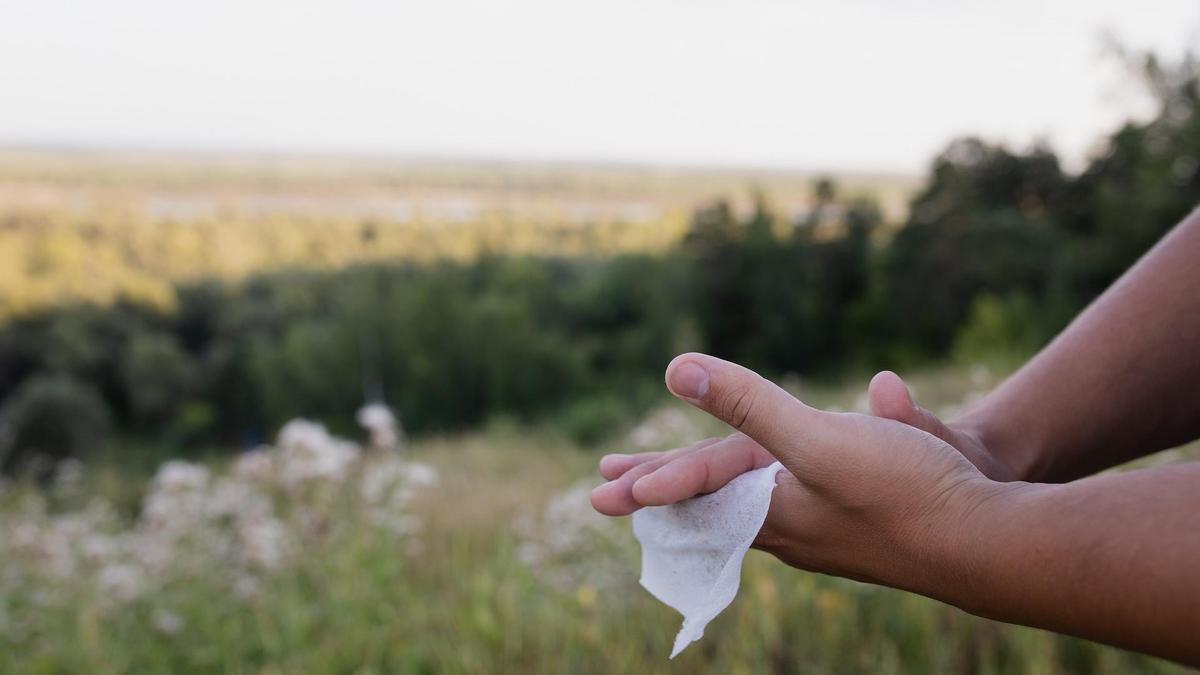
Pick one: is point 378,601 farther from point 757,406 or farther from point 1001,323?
point 1001,323

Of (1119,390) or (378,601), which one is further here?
(378,601)

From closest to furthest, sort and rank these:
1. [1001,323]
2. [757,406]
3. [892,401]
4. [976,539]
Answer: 1. [976,539]
2. [757,406]
3. [892,401]
4. [1001,323]

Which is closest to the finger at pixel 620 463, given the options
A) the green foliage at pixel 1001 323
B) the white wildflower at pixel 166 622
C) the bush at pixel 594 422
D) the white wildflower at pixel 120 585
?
the white wildflower at pixel 166 622

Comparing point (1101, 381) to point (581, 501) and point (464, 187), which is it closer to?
point (581, 501)

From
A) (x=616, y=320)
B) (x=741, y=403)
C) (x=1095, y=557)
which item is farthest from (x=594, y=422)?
(x=616, y=320)

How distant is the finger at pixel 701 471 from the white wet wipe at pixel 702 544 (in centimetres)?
2

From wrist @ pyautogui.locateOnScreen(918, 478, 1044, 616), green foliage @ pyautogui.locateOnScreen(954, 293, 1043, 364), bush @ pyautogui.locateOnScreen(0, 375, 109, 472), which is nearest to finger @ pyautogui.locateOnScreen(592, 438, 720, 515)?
wrist @ pyautogui.locateOnScreen(918, 478, 1044, 616)

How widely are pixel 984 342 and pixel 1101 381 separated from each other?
58.8 ft

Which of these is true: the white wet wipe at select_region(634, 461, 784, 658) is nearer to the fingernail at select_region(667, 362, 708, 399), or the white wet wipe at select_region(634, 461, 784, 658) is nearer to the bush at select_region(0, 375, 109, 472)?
the fingernail at select_region(667, 362, 708, 399)

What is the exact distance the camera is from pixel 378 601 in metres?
3.29

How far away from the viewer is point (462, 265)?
3541 centimetres

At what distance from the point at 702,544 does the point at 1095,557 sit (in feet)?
1.82

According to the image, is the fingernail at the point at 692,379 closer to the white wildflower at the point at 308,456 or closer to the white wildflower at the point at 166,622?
the white wildflower at the point at 308,456

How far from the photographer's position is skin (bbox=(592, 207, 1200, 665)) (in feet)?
2.64
